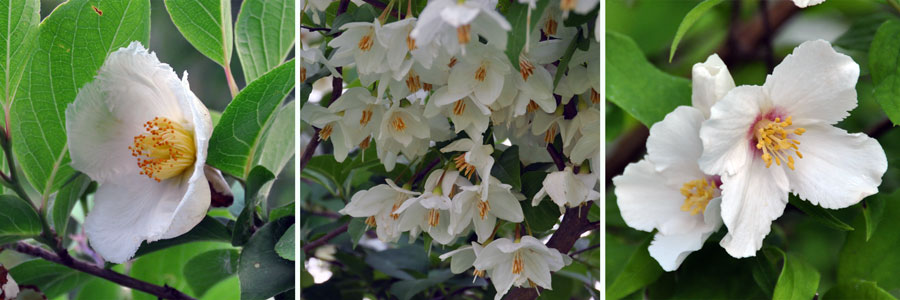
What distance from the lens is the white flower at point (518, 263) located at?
0.58m

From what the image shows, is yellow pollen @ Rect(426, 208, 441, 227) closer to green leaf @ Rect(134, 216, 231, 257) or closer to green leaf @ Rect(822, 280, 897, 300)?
green leaf @ Rect(134, 216, 231, 257)

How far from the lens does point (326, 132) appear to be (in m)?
0.63

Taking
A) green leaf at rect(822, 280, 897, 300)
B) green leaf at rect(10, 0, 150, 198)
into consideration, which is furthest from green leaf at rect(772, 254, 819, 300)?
green leaf at rect(10, 0, 150, 198)

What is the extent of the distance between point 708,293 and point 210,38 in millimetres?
507

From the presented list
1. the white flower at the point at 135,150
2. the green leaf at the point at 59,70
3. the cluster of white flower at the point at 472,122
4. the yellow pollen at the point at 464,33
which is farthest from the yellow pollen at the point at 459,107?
the green leaf at the point at 59,70

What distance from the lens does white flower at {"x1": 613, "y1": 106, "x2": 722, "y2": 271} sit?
54cm

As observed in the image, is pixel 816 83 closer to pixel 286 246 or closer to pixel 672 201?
pixel 672 201

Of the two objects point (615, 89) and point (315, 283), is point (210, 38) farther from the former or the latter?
point (615, 89)

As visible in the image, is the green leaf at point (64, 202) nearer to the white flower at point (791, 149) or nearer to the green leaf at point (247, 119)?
the green leaf at point (247, 119)

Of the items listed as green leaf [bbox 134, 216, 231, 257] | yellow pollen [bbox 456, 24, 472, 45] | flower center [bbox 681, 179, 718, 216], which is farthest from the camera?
green leaf [bbox 134, 216, 231, 257]

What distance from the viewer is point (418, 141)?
0.59 meters

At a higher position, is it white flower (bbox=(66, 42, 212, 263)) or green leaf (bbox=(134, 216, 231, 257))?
white flower (bbox=(66, 42, 212, 263))

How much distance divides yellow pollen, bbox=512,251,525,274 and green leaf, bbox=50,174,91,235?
417 mm

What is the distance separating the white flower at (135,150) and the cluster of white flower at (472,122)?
0.13 metres
